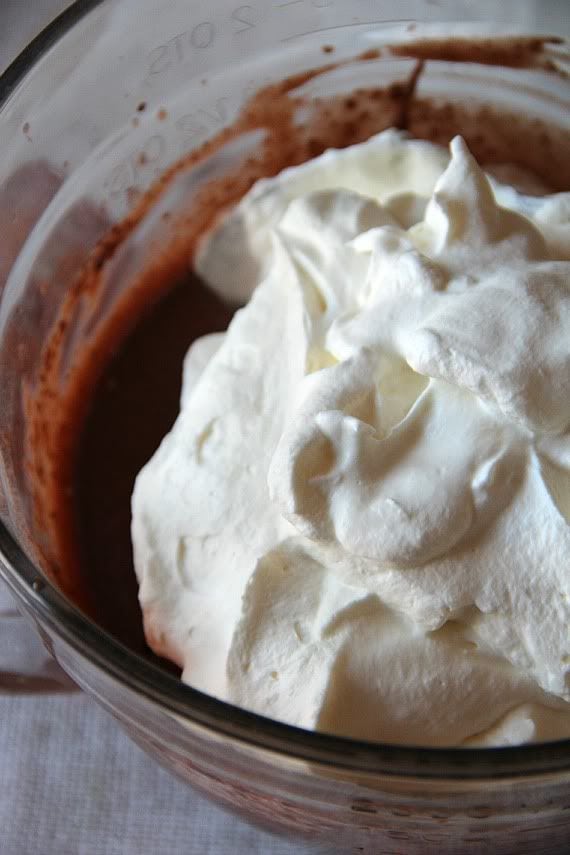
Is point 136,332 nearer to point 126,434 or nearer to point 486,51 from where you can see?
point 126,434

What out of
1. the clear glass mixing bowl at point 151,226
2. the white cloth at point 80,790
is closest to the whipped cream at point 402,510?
the clear glass mixing bowl at point 151,226

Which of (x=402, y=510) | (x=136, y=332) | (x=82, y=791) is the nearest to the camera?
(x=402, y=510)

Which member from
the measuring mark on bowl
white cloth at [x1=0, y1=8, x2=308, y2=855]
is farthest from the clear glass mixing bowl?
white cloth at [x1=0, y1=8, x2=308, y2=855]

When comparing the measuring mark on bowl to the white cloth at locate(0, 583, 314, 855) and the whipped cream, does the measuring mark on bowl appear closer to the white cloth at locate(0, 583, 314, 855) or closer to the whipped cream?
the whipped cream

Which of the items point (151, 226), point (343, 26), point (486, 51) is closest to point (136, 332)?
point (151, 226)

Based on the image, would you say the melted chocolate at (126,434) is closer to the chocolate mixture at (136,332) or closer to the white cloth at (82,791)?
the chocolate mixture at (136,332)
